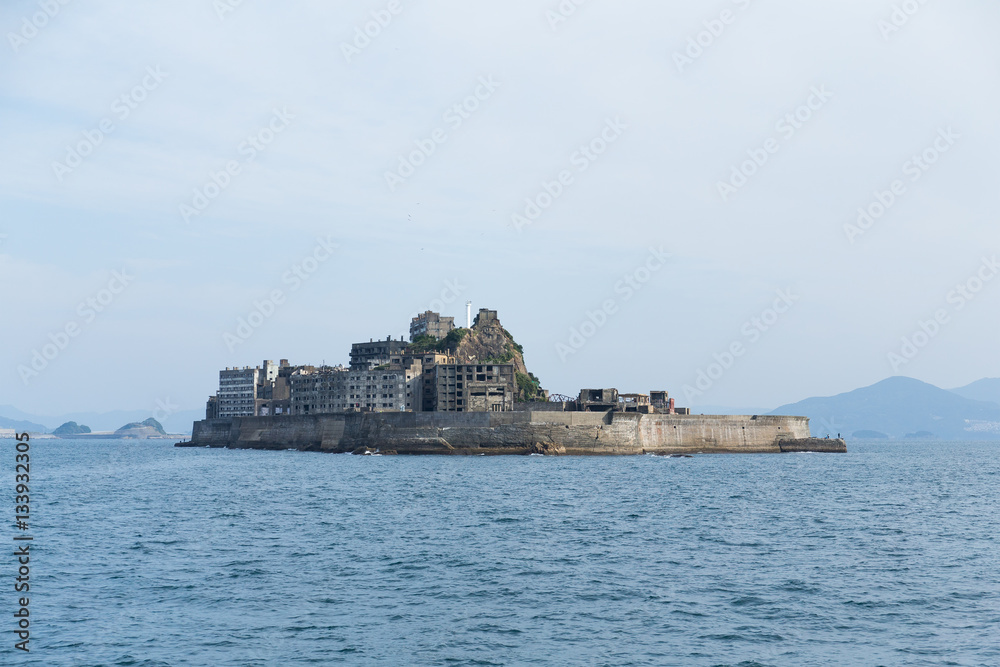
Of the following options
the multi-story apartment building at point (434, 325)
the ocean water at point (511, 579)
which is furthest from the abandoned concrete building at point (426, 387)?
the ocean water at point (511, 579)

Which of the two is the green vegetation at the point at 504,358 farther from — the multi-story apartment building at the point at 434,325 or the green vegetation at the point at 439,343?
the multi-story apartment building at the point at 434,325

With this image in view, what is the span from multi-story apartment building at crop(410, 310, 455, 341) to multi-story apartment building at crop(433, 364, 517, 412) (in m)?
36.4

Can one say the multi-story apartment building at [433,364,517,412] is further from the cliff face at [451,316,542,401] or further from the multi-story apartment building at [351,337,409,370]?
the multi-story apartment building at [351,337,409,370]

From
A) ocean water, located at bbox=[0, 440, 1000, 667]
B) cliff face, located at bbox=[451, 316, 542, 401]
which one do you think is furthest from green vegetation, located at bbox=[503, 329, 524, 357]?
ocean water, located at bbox=[0, 440, 1000, 667]

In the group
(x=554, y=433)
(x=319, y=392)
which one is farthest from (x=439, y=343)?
(x=554, y=433)

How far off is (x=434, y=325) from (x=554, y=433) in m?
71.4

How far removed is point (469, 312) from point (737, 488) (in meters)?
Result: 109

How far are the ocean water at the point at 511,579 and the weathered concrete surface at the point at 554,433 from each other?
5098cm

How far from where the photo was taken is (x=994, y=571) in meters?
34.6

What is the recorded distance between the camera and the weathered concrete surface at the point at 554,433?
117875 mm

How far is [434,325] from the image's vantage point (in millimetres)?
184375

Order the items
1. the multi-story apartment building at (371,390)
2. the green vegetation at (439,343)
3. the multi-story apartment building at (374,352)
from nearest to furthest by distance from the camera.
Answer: the multi-story apartment building at (371,390) → the green vegetation at (439,343) → the multi-story apartment building at (374,352)

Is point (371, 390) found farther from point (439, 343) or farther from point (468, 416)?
point (468, 416)

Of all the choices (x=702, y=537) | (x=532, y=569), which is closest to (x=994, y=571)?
Result: (x=702, y=537)
